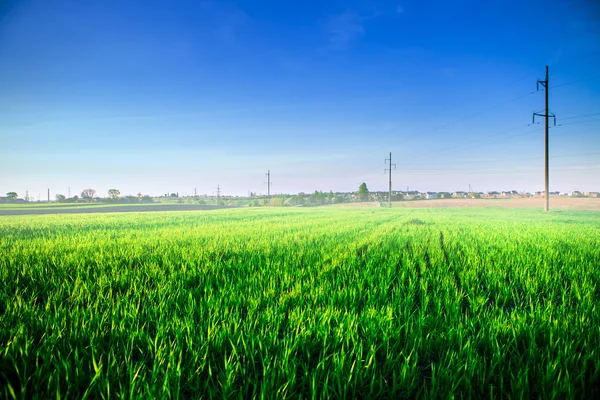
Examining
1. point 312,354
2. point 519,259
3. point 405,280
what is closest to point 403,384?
point 312,354

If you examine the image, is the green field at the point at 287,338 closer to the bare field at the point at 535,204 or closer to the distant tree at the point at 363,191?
the bare field at the point at 535,204

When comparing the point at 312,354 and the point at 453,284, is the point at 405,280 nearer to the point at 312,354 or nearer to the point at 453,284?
the point at 453,284

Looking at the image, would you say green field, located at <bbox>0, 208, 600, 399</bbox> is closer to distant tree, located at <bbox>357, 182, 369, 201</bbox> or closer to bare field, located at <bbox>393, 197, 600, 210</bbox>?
bare field, located at <bbox>393, 197, 600, 210</bbox>

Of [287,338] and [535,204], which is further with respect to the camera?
[535,204]

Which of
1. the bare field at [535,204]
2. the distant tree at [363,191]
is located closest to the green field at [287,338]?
the bare field at [535,204]

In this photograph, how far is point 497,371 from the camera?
1897 mm

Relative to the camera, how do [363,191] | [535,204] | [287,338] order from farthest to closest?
1. [363,191]
2. [535,204]
3. [287,338]

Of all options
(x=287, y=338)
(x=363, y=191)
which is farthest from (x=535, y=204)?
(x=287, y=338)

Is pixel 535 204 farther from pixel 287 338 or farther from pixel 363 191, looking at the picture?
pixel 287 338

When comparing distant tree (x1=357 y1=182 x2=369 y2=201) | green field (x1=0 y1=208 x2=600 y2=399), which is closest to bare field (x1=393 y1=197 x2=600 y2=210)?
distant tree (x1=357 y1=182 x2=369 y2=201)

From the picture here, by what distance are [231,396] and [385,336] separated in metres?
1.31

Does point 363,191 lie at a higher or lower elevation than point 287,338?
higher

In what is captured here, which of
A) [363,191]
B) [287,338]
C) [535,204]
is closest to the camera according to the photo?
[287,338]

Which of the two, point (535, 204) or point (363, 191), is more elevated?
point (363, 191)
